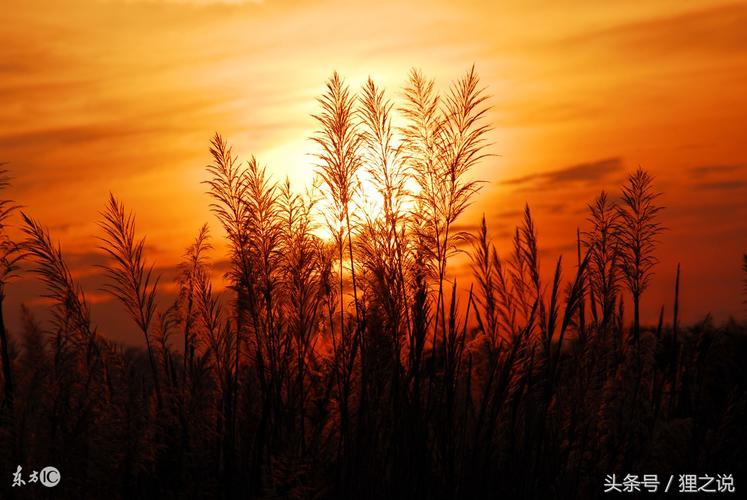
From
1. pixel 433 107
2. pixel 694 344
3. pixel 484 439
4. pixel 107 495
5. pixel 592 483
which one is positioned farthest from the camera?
pixel 694 344

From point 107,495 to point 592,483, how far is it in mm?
2369

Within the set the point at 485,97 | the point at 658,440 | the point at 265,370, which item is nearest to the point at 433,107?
the point at 485,97

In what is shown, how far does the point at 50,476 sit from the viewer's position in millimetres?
3625

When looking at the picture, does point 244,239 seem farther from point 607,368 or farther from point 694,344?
point 694,344

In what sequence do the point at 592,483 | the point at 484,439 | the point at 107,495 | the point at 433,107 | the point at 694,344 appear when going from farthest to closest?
the point at 694,344, the point at 433,107, the point at 592,483, the point at 484,439, the point at 107,495

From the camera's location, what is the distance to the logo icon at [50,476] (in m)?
3.59

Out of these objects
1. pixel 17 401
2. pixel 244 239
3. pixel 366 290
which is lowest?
pixel 17 401

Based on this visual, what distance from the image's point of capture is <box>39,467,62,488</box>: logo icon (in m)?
3.59

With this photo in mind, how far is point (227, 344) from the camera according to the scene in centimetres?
457

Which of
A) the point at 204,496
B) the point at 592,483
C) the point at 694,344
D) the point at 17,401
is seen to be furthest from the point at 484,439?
the point at 694,344

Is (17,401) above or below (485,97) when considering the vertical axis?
below

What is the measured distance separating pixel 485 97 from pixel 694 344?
249cm

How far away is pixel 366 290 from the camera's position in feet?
14.2

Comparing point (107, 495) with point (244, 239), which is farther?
point (244, 239)
